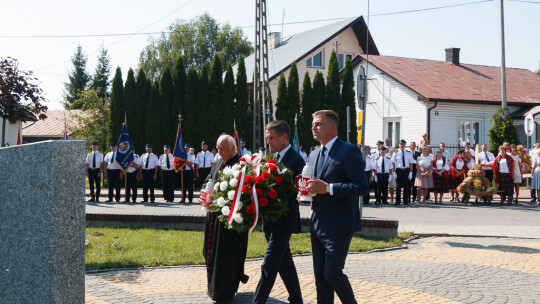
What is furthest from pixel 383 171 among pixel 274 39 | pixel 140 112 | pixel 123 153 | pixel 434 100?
pixel 274 39

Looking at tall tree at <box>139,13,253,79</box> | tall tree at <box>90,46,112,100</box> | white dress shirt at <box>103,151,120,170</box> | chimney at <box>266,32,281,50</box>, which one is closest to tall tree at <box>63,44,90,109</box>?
tall tree at <box>90,46,112,100</box>

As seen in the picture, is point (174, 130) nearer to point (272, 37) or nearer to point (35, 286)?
point (272, 37)

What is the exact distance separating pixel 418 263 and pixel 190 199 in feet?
A: 41.8

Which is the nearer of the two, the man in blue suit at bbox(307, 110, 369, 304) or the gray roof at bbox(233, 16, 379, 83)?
the man in blue suit at bbox(307, 110, 369, 304)

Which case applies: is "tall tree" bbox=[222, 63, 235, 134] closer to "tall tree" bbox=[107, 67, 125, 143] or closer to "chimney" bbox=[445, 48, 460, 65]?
"tall tree" bbox=[107, 67, 125, 143]

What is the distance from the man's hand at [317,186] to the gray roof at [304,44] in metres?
31.7

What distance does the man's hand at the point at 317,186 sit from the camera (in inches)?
200

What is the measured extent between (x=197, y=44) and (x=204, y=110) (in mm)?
30340

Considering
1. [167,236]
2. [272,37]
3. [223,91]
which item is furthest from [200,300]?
[272,37]

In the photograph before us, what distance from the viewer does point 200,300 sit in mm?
6340

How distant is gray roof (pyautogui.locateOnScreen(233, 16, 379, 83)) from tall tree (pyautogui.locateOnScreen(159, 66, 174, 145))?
9627mm

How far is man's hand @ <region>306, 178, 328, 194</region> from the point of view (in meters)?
5.09

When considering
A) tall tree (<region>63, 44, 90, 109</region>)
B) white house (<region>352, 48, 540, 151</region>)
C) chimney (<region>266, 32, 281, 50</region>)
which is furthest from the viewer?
tall tree (<region>63, 44, 90, 109</region>)

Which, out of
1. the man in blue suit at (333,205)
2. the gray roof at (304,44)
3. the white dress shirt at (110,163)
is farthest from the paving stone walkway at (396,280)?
the gray roof at (304,44)
